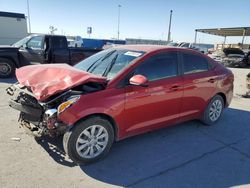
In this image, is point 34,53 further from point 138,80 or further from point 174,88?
point 138,80

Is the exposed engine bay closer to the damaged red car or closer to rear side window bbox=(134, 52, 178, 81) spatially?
the damaged red car

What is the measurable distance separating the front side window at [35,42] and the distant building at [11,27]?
A: 63.5 feet

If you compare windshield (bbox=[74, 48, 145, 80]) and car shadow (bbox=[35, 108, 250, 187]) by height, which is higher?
windshield (bbox=[74, 48, 145, 80])

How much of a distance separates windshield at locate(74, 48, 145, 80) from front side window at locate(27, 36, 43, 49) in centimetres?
603

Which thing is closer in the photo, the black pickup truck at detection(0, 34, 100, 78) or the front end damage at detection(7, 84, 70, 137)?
the front end damage at detection(7, 84, 70, 137)

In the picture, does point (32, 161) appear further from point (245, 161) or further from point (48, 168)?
point (245, 161)

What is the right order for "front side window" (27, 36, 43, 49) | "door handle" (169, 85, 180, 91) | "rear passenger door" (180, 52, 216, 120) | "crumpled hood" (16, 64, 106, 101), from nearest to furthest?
"crumpled hood" (16, 64, 106, 101) → "door handle" (169, 85, 180, 91) → "rear passenger door" (180, 52, 216, 120) → "front side window" (27, 36, 43, 49)

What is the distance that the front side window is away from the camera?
9859 millimetres

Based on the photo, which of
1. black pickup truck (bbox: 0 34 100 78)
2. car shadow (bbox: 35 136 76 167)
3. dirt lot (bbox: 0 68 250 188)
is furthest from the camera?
black pickup truck (bbox: 0 34 100 78)

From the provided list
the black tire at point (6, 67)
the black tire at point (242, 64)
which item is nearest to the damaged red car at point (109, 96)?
the black tire at point (6, 67)

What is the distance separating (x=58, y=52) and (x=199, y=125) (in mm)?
6988

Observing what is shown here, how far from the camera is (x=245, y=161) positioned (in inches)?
150

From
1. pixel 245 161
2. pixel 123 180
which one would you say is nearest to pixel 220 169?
pixel 245 161

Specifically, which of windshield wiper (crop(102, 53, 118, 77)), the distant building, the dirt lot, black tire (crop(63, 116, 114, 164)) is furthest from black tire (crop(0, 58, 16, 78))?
the distant building
